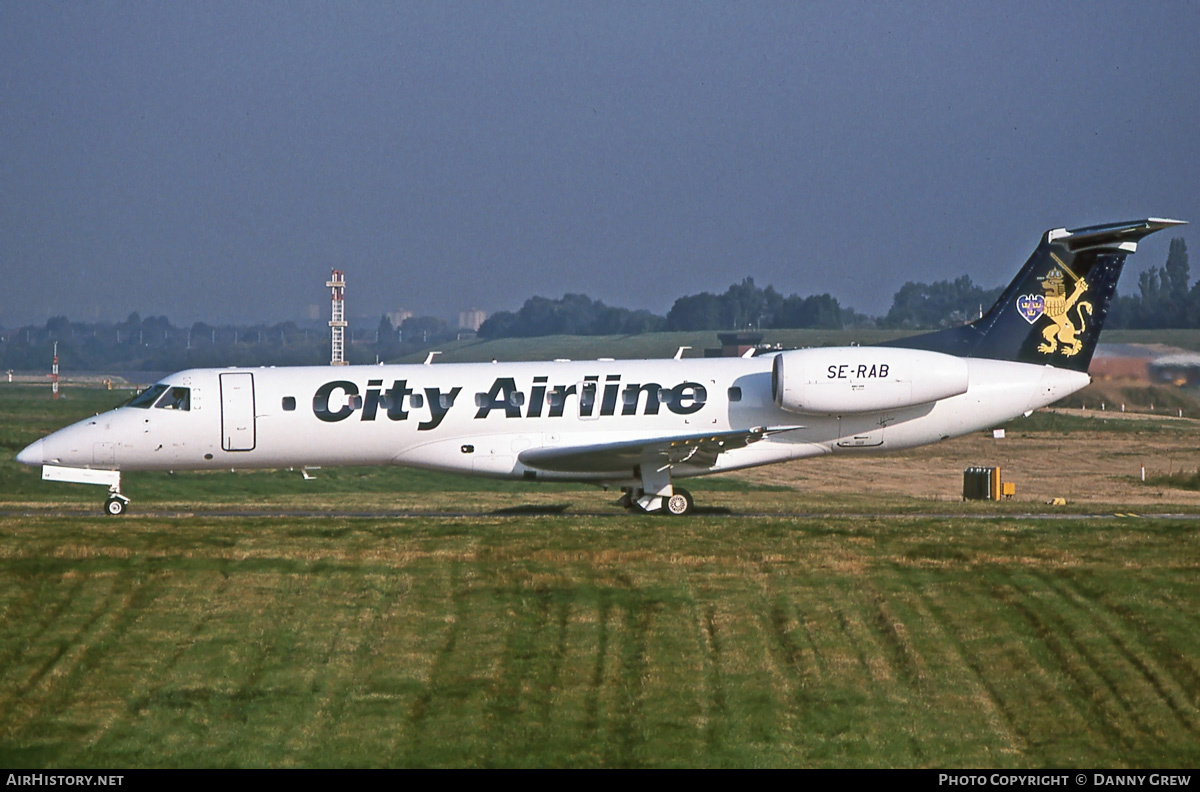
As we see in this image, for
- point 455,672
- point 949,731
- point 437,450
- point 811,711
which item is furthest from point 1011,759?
point 437,450

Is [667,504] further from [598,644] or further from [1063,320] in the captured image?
[598,644]

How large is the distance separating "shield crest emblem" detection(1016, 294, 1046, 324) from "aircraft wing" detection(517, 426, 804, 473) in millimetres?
5846

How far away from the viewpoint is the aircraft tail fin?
28094 millimetres

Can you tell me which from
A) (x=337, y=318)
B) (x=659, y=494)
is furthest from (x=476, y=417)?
(x=337, y=318)

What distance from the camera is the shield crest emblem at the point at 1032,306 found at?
28.4 metres

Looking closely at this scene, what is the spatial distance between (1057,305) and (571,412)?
1075 centimetres

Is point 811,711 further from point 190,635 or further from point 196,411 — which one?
point 196,411

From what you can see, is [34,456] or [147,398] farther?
[147,398]

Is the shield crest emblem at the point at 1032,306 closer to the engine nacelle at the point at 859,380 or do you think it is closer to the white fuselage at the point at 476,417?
the white fuselage at the point at 476,417

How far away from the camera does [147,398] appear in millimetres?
27766

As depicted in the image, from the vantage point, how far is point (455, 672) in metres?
16.6

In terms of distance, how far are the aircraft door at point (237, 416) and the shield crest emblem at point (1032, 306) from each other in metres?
16.6

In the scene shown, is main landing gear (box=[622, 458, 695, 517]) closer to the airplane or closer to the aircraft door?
the airplane

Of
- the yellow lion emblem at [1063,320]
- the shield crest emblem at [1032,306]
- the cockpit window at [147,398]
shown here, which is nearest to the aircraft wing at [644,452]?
the shield crest emblem at [1032,306]
